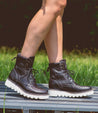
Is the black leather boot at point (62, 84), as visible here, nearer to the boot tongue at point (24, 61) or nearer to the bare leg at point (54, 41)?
the bare leg at point (54, 41)

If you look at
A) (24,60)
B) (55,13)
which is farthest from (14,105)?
(55,13)

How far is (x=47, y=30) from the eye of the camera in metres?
2.22

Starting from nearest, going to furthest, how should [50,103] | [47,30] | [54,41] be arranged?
[50,103], [47,30], [54,41]

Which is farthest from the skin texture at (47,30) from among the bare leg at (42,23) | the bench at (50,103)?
the bench at (50,103)

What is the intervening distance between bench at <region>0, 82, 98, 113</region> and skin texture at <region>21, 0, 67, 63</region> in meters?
0.32

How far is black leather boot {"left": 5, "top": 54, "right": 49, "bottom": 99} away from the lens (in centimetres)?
222

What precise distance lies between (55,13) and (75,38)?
659 centimetres

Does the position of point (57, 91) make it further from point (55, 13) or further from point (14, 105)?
point (55, 13)

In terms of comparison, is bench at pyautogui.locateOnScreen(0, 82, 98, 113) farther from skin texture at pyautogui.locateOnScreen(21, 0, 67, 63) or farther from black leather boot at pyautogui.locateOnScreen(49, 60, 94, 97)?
skin texture at pyautogui.locateOnScreen(21, 0, 67, 63)

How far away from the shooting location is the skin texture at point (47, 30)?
2.18 meters

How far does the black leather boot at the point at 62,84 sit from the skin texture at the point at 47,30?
0.21ft

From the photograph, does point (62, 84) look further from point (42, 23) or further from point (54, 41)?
point (42, 23)

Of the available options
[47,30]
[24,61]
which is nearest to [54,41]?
[47,30]

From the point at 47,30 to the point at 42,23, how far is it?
0.07 meters
